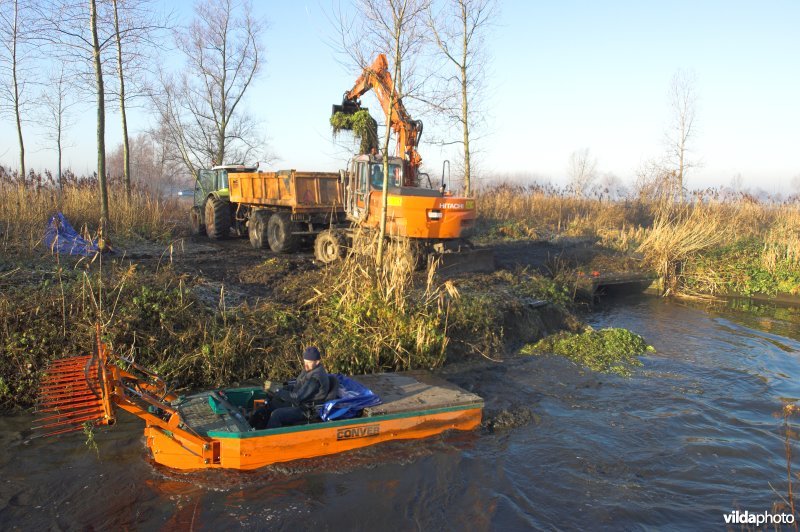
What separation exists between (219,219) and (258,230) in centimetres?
250

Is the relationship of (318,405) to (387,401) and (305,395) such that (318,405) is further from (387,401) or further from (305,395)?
(387,401)

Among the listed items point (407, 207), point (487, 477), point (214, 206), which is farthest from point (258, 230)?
point (487, 477)

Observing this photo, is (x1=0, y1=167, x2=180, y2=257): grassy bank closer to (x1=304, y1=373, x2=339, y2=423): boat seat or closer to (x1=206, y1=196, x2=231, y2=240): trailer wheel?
(x1=206, y1=196, x2=231, y2=240): trailer wheel

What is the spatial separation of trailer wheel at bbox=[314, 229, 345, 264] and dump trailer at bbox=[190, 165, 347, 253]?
0.59m

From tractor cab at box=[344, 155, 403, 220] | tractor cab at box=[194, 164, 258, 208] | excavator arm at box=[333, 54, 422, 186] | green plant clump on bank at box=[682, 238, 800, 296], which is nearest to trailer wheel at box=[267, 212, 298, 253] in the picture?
tractor cab at box=[344, 155, 403, 220]

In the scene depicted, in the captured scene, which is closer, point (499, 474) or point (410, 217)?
point (499, 474)

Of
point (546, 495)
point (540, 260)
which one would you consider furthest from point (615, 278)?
point (546, 495)

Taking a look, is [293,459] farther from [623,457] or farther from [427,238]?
[427,238]

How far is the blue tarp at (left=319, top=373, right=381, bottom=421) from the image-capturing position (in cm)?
548

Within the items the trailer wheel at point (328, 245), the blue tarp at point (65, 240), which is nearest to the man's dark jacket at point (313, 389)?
the trailer wheel at point (328, 245)

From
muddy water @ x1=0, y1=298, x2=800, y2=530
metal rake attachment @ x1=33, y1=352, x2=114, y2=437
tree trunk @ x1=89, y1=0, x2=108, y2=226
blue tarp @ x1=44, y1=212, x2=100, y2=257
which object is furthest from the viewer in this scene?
tree trunk @ x1=89, y1=0, x2=108, y2=226

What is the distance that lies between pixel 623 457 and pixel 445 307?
378 cm

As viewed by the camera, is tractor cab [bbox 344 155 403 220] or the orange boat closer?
the orange boat

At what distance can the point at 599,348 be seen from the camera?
919 centimetres
